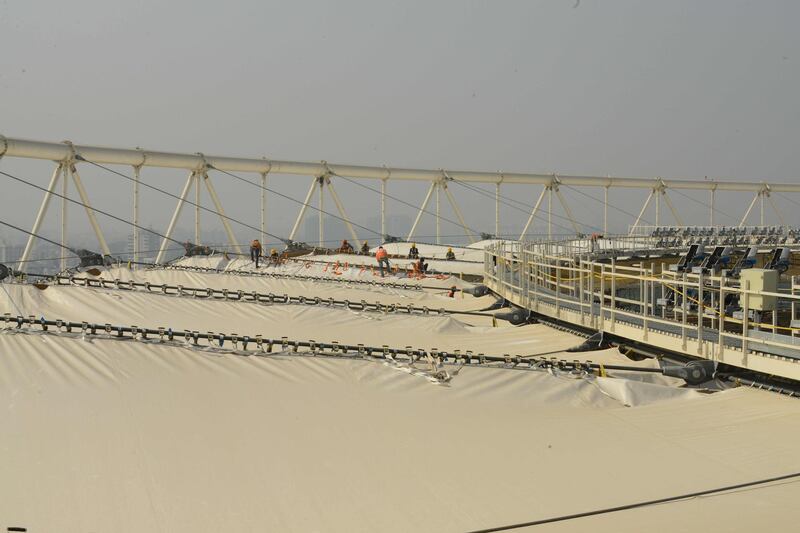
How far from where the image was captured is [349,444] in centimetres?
456

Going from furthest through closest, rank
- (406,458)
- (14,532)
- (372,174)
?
(372,174)
(406,458)
(14,532)

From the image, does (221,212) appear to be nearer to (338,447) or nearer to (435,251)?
(435,251)

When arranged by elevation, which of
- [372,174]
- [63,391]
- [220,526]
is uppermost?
[372,174]

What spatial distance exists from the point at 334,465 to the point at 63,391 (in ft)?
6.21

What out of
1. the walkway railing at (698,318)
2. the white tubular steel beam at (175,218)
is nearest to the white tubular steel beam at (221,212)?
the white tubular steel beam at (175,218)

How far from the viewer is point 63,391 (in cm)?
473

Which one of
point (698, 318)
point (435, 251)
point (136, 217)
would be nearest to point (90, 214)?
point (136, 217)

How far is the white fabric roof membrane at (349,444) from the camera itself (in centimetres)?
367

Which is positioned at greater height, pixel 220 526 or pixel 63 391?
pixel 63 391

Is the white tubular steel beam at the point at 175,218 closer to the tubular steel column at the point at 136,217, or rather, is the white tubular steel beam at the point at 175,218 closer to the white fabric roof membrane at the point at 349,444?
the tubular steel column at the point at 136,217

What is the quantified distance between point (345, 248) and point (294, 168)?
3.04 meters

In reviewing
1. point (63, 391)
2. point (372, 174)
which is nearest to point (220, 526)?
point (63, 391)

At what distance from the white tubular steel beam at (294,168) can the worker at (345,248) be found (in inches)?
98.8

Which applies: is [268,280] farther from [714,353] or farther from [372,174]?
[372,174]
